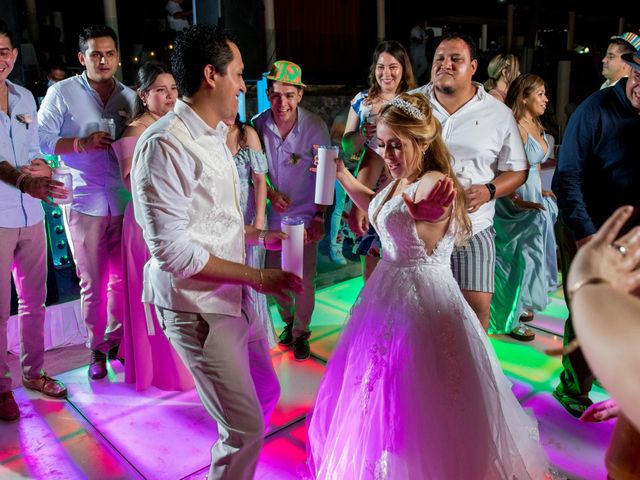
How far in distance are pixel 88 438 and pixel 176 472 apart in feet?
1.99

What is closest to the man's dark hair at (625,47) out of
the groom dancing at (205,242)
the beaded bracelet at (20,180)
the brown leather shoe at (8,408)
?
the groom dancing at (205,242)

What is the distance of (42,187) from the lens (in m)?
2.91

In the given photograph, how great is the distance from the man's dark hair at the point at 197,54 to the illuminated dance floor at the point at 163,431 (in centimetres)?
173

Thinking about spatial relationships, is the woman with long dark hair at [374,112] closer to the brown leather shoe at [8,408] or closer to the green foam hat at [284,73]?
the green foam hat at [284,73]

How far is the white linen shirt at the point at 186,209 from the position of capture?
5.98ft

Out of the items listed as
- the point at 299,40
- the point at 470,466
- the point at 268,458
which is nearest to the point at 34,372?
the point at 268,458

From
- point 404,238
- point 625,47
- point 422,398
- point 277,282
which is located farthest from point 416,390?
point 625,47

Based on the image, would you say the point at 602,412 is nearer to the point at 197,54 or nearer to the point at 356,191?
the point at 197,54

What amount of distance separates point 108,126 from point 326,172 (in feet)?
4.87

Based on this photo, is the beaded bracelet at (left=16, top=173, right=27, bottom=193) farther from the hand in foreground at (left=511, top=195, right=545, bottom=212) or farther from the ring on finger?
the hand in foreground at (left=511, top=195, right=545, bottom=212)

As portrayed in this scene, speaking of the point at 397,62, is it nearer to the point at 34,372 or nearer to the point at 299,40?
the point at 34,372

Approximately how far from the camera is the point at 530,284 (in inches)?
167

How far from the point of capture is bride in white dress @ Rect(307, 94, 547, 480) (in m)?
2.16

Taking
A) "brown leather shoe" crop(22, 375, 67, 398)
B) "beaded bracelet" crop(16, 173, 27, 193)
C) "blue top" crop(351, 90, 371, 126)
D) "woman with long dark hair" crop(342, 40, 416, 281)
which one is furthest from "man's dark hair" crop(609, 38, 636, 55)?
"brown leather shoe" crop(22, 375, 67, 398)
